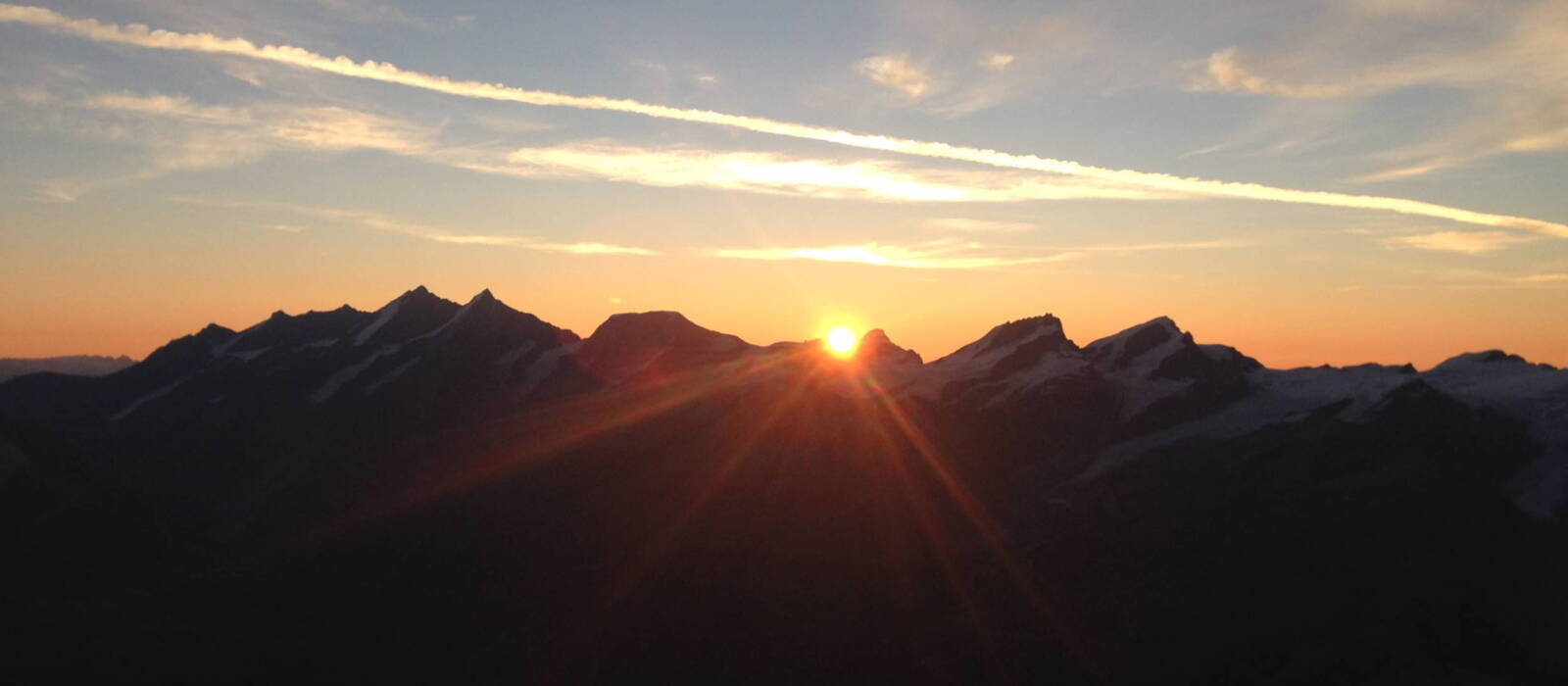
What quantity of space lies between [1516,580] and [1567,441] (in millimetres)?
38061

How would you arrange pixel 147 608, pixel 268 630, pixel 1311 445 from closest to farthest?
pixel 147 608 → pixel 268 630 → pixel 1311 445

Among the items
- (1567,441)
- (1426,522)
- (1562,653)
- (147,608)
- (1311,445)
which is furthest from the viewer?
(1311,445)

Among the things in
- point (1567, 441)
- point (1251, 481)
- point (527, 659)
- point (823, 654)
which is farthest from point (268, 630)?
point (1567, 441)

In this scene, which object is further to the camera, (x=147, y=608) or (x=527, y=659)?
(x=527, y=659)

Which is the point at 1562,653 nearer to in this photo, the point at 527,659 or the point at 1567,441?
the point at 1567,441

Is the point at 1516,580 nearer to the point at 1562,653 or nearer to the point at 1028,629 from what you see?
the point at 1562,653

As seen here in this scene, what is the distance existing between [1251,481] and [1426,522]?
29.5 metres

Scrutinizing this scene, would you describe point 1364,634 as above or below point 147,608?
below

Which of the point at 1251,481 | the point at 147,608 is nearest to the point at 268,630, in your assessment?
the point at 147,608

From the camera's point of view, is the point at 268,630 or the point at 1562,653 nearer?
the point at 1562,653

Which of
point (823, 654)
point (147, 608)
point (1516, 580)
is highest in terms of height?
point (147, 608)

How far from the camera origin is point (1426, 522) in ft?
543

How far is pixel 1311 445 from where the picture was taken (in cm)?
19288

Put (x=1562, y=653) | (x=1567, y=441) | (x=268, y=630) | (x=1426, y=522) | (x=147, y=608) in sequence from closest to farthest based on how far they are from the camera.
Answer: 1. (x=147, y=608)
2. (x=1562, y=653)
3. (x=268, y=630)
4. (x=1426, y=522)
5. (x=1567, y=441)
